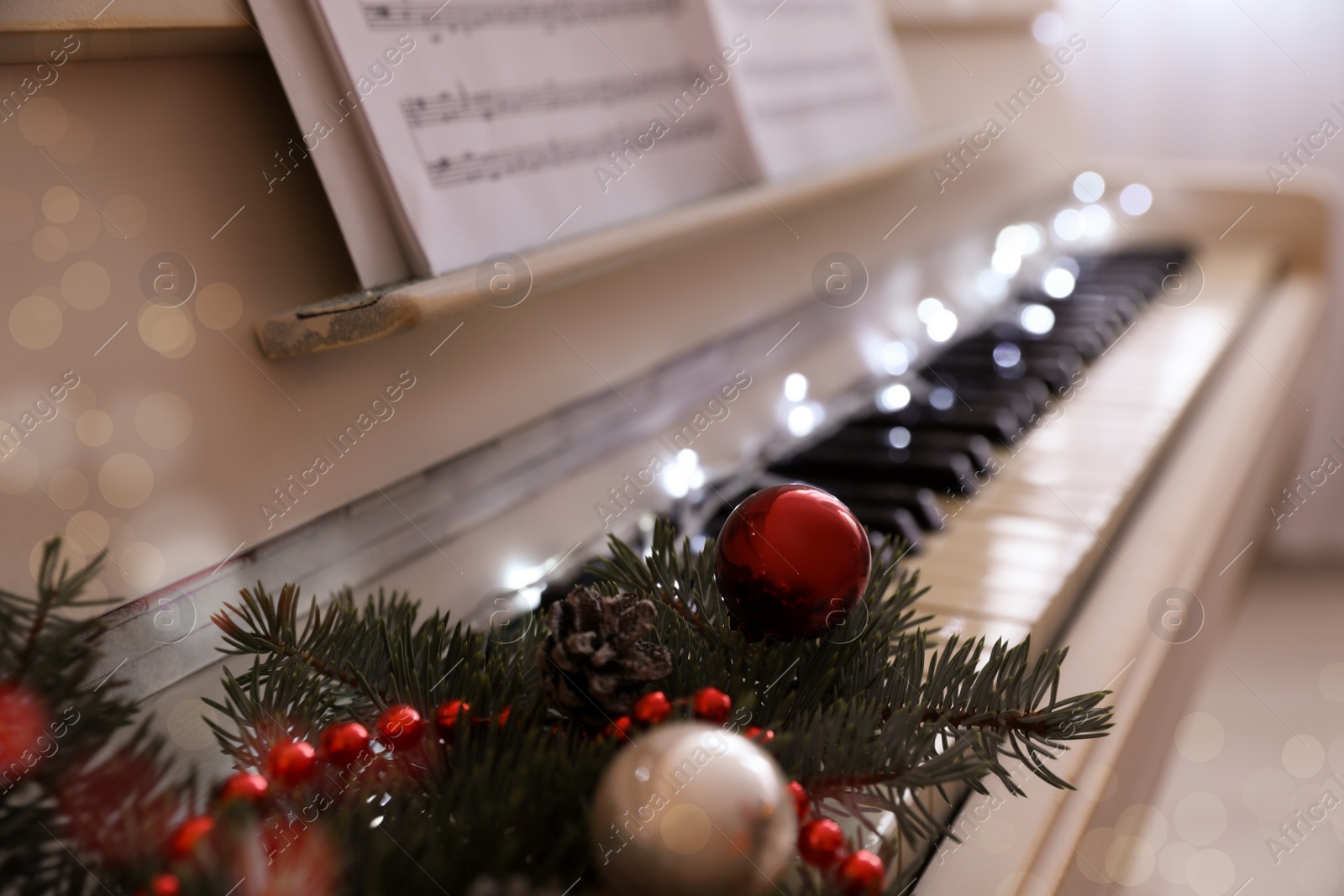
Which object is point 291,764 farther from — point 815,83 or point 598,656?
point 815,83

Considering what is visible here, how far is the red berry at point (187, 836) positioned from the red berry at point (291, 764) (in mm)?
45

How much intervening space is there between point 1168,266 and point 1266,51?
1316mm

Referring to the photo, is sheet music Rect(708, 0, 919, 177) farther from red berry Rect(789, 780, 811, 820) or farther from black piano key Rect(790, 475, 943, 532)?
red berry Rect(789, 780, 811, 820)

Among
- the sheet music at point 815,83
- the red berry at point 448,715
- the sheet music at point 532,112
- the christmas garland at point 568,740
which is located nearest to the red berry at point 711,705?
the christmas garland at point 568,740

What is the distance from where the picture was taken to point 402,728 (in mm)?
423

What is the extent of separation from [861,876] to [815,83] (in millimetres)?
1076

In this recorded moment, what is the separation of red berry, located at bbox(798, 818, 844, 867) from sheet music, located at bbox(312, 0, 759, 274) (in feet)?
1.52

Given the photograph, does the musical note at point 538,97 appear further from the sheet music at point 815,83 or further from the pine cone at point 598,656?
the pine cone at point 598,656

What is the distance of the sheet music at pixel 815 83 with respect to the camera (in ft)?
3.66

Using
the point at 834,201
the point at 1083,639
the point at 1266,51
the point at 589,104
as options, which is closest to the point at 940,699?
the point at 1083,639

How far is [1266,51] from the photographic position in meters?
2.62

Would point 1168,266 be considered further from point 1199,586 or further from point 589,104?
point 589,104

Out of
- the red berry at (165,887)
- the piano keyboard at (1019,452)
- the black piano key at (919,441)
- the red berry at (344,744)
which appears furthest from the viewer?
the black piano key at (919,441)

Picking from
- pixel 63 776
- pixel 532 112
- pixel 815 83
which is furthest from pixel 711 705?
pixel 815 83
